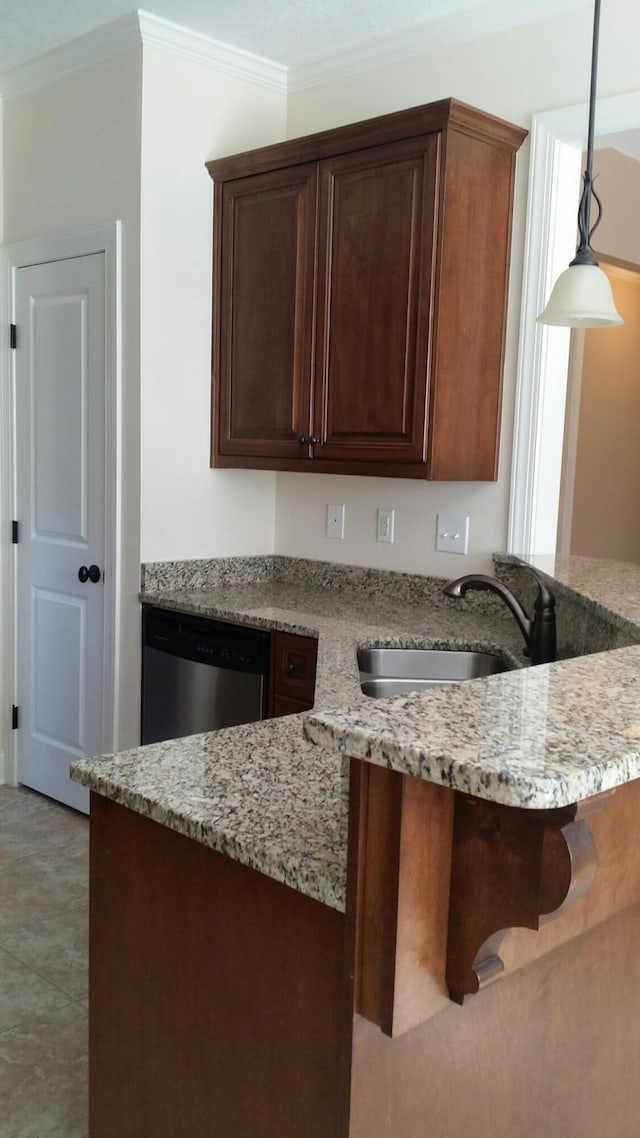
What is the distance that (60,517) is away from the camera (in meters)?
3.73

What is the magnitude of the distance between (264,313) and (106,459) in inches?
30.5

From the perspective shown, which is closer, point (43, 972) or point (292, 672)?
point (43, 972)

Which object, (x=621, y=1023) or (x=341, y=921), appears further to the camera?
(x=621, y=1023)

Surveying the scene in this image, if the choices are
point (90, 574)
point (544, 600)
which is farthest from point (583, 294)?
point (90, 574)

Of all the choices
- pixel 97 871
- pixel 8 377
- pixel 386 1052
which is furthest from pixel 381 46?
pixel 386 1052

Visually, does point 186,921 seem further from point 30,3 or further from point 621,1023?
point 30,3

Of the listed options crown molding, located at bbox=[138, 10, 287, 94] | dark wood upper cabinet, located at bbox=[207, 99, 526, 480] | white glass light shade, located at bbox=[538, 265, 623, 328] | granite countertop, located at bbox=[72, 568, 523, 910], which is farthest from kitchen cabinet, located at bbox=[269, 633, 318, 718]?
crown molding, located at bbox=[138, 10, 287, 94]

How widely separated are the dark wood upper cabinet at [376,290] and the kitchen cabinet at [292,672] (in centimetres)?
60

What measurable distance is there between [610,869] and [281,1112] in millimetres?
518

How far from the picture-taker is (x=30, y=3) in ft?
9.95

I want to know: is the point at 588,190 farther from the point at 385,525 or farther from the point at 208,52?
the point at 208,52

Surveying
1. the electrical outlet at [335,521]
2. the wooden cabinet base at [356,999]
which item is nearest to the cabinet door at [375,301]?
the electrical outlet at [335,521]

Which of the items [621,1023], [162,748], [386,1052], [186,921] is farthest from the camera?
[162,748]

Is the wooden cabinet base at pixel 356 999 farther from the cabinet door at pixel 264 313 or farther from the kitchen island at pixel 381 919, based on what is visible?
the cabinet door at pixel 264 313
